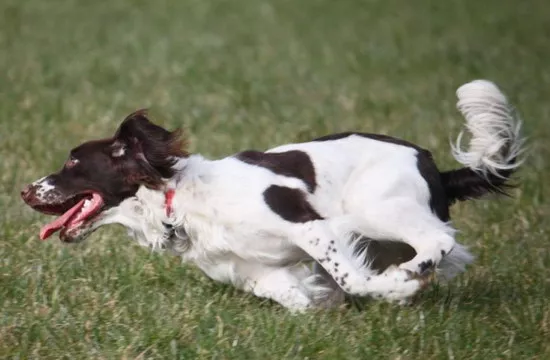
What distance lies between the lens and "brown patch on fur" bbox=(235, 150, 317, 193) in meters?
5.10

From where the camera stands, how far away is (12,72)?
417 inches

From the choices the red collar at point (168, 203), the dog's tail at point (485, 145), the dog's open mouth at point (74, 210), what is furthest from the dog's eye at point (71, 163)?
the dog's tail at point (485, 145)

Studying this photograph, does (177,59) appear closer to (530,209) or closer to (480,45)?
(480,45)

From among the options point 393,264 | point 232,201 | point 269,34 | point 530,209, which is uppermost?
point 232,201

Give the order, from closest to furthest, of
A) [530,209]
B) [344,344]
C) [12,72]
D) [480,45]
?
[344,344]
[530,209]
[12,72]
[480,45]

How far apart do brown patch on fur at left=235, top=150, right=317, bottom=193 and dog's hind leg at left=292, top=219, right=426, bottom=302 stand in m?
0.23

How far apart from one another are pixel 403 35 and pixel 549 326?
838cm

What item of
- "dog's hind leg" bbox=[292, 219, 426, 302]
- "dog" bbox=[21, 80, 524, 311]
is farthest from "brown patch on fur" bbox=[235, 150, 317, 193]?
"dog's hind leg" bbox=[292, 219, 426, 302]

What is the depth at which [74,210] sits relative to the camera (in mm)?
5094

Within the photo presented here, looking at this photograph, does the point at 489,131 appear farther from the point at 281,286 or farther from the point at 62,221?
the point at 62,221

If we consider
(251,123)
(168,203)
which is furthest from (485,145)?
(251,123)

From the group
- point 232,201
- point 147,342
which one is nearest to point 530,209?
point 232,201

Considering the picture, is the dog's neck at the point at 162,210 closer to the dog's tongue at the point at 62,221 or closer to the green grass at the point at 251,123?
the dog's tongue at the point at 62,221

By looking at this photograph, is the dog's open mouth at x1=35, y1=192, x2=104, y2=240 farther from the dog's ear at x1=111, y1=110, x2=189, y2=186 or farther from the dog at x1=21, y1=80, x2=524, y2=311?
the dog's ear at x1=111, y1=110, x2=189, y2=186
